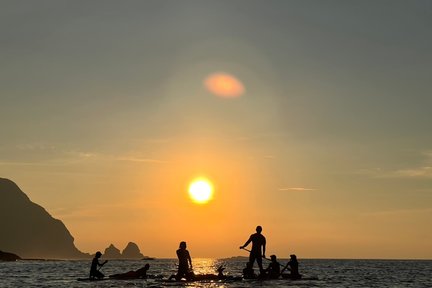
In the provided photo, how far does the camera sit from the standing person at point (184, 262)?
39.4 metres

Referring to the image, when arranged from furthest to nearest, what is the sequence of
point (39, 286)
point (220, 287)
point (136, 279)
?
point (136, 279)
point (39, 286)
point (220, 287)

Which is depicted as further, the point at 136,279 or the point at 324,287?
the point at 136,279

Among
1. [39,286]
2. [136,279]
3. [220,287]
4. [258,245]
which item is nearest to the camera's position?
[220,287]

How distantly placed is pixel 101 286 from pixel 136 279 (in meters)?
8.70

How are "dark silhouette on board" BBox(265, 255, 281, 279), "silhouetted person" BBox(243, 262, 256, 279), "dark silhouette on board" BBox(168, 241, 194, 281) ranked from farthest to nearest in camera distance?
"dark silhouette on board" BBox(265, 255, 281, 279) < "silhouetted person" BBox(243, 262, 256, 279) < "dark silhouette on board" BBox(168, 241, 194, 281)

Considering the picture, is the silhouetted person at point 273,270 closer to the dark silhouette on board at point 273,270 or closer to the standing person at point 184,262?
the dark silhouette on board at point 273,270

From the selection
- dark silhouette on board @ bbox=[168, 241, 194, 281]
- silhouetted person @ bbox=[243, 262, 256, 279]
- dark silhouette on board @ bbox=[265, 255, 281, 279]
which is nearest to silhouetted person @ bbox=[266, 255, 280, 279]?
dark silhouette on board @ bbox=[265, 255, 281, 279]

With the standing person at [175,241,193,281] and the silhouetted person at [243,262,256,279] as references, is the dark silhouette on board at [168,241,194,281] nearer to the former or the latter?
the standing person at [175,241,193,281]

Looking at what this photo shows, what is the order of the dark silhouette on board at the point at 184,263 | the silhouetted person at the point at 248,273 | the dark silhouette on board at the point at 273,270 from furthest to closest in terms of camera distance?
the dark silhouette on board at the point at 273,270 < the silhouetted person at the point at 248,273 < the dark silhouette on board at the point at 184,263

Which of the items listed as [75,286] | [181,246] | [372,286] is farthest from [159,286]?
[372,286]

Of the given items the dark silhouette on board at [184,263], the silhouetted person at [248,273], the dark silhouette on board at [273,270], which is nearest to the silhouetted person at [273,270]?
the dark silhouette on board at [273,270]

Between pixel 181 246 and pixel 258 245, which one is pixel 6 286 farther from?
pixel 258 245

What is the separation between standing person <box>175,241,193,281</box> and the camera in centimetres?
3944

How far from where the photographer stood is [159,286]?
1511 inches
